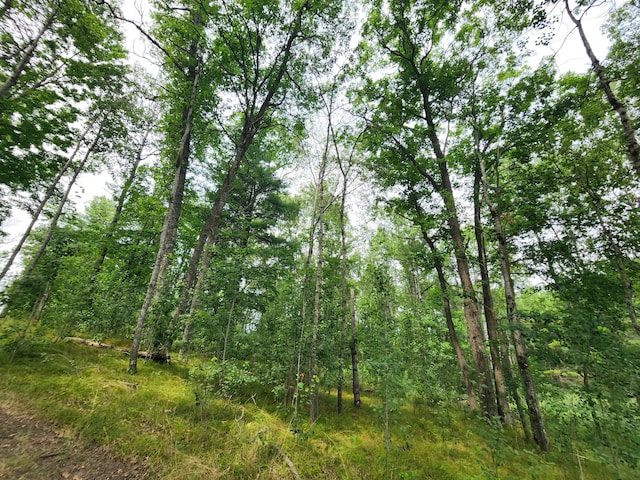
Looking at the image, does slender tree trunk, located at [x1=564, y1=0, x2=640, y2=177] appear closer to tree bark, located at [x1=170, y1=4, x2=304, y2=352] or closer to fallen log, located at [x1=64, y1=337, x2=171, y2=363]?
tree bark, located at [x1=170, y1=4, x2=304, y2=352]

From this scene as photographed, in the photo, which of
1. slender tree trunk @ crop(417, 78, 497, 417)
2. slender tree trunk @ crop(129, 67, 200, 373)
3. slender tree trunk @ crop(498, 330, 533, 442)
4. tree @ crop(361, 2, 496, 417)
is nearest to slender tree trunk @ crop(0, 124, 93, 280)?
slender tree trunk @ crop(129, 67, 200, 373)

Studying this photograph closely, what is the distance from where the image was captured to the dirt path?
2682 millimetres

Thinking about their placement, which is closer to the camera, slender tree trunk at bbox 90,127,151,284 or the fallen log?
the fallen log

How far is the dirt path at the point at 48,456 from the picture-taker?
106 inches

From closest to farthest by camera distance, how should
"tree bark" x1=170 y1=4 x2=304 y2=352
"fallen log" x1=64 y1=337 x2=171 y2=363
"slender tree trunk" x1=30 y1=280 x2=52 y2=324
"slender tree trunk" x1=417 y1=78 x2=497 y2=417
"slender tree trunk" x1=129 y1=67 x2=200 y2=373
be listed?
"slender tree trunk" x1=30 y1=280 x2=52 y2=324 → "slender tree trunk" x1=129 y1=67 x2=200 y2=373 → "slender tree trunk" x1=417 y1=78 x2=497 y2=417 → "fallen log" x1=64 y1=337 x2=171 y2=363 → "tree bark" x1=170 y1=4 x2=304 y2=352

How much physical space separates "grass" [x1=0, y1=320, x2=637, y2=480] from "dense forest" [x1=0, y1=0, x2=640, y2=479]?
30 cm

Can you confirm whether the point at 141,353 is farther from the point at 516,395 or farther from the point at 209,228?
the point at 516,395

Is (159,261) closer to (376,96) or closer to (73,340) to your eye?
(73,340)

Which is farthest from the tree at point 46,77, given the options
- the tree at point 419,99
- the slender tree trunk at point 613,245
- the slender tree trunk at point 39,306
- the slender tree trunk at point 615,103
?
the slender tree trunk at point 613,245

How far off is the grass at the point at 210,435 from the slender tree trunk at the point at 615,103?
541 cm

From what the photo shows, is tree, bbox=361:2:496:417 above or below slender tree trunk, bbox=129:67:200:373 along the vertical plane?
above

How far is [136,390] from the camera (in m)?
4.86

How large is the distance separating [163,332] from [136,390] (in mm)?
2148

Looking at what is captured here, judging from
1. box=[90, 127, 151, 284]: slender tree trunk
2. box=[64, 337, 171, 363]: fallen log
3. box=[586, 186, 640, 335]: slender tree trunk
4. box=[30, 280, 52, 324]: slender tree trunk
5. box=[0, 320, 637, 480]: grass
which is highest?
box=[90, 127, 151, 284]: slender tree trunk
